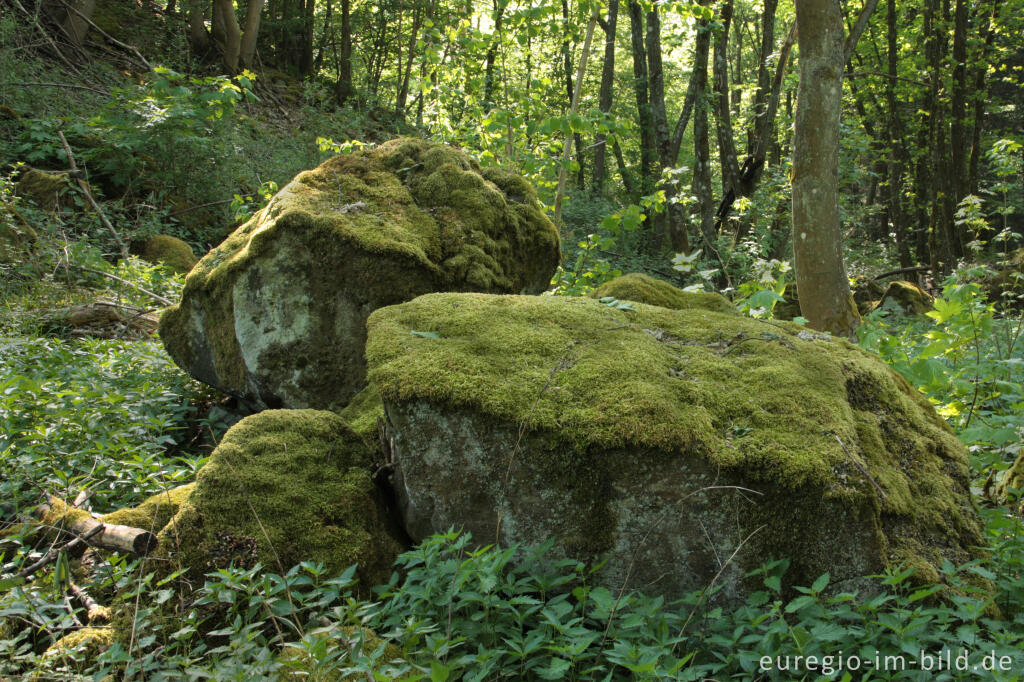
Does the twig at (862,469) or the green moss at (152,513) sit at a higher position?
the twig at (862,469)

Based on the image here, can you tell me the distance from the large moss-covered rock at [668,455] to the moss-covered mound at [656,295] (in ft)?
4.67

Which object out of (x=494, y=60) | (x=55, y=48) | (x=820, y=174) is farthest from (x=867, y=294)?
(x=55, y=48)

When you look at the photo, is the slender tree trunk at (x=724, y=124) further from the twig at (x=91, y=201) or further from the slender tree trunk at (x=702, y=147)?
the twig at (x=91, y=201)

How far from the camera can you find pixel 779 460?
7.89 ft

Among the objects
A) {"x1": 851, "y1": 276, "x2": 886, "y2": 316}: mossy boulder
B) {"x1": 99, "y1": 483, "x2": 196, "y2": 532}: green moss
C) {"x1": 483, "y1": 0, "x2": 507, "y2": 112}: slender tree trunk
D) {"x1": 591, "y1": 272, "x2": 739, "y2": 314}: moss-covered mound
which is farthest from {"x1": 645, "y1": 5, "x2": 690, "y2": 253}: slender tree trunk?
{"x1": 99, "y1": 483, "x2": 196, "y2": 532}: green moss

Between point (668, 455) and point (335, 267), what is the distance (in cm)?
263

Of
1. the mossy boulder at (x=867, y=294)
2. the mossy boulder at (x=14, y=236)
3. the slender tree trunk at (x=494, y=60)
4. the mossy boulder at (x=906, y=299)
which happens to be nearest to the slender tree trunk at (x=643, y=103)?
the mossy boulder at (x=867, y=294)

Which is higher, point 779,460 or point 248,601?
point 779,460

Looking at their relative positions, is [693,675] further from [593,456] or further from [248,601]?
[248,601]

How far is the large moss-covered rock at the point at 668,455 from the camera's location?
2.40 m

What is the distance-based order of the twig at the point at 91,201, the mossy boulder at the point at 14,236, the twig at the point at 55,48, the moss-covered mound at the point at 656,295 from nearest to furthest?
the moss-covered mound at the point at 656,295, the mossy boulder at the point at 14,236, the twig at the point at 91,201, the twig at the point at 55,48

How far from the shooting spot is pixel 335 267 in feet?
13.7

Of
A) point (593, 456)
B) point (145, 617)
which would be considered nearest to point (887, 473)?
point (593, 456)

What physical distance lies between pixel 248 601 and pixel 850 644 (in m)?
2.13
